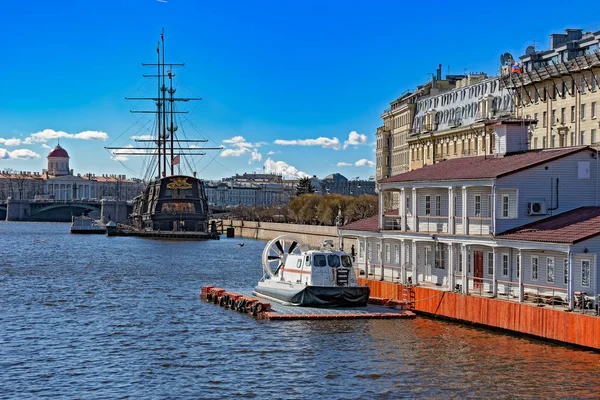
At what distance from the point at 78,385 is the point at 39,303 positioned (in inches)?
1020

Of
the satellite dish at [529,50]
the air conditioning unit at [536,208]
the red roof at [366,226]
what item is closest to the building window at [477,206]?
the air conditioning unit at [536,208]

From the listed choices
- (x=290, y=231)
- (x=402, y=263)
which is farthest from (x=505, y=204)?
(x=290, y=231)

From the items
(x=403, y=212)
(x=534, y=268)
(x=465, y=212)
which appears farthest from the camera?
(x=403, y=212)

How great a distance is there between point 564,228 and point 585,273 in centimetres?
245

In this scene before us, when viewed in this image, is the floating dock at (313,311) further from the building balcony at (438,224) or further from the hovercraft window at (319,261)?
the building balcony at (438,224)

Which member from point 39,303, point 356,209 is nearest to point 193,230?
point 356,209

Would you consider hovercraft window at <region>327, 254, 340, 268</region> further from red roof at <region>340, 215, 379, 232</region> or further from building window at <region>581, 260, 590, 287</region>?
building window at <region>581, 260, 590, 287</region>

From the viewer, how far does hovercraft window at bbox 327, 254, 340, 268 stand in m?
47.8

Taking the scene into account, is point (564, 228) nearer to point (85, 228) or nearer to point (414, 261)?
point (414, 261)

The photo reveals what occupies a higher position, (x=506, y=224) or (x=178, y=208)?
(x=178, y=208)

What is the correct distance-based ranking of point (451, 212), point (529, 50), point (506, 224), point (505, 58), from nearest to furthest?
point (506, 224), point (451, 212), point (529, 50), point (505, 58)

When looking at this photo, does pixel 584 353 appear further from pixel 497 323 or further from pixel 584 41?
pixel 584 41

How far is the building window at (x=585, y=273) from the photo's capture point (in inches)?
1483

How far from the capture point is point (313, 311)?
153 feet
